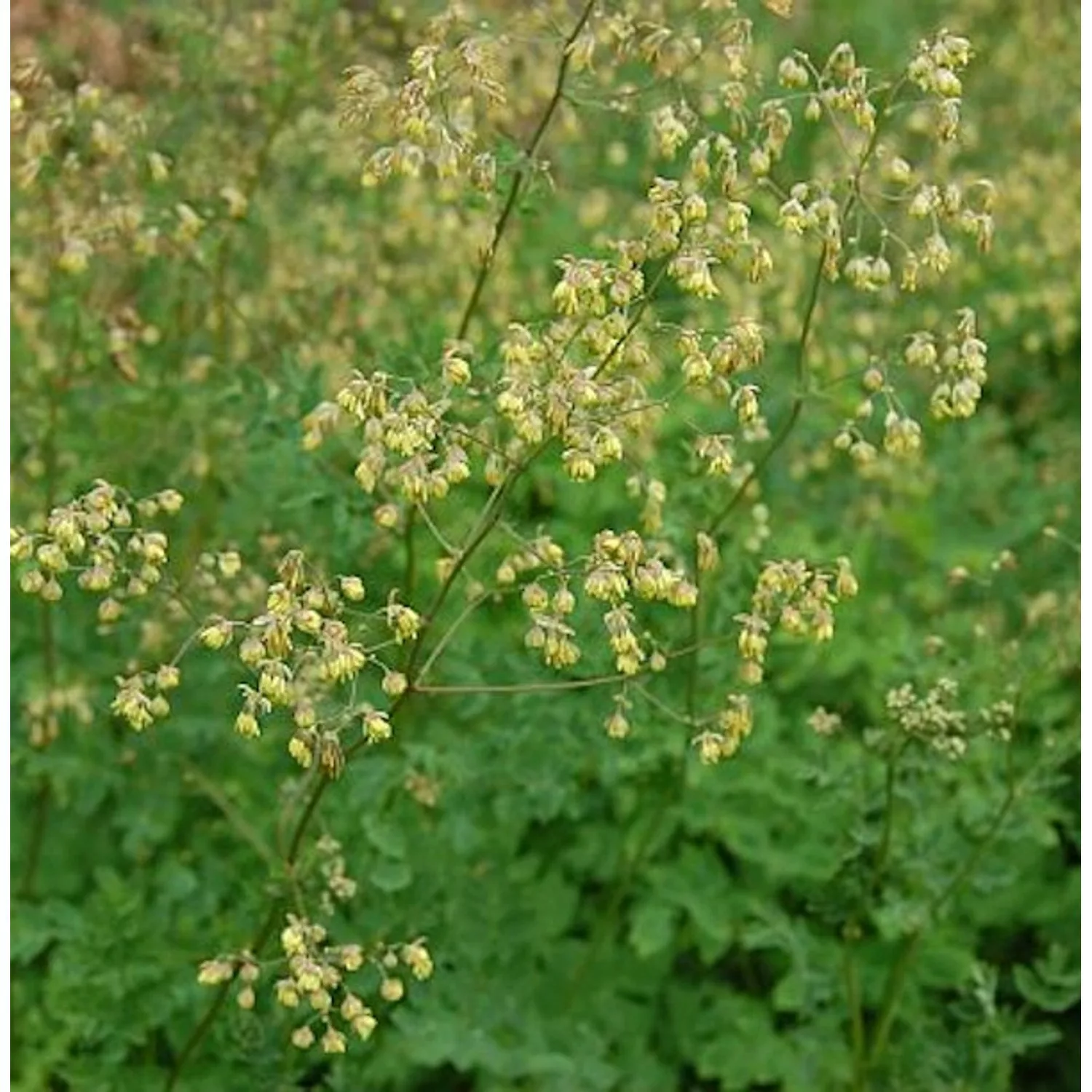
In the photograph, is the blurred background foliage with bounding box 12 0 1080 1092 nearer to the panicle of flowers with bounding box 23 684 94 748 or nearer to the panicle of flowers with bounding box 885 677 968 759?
the panicle of flowers with bounding box 23 684 94 748

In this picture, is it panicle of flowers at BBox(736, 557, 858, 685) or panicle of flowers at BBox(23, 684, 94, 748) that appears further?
panicle of flowers at BBox(23, 684, 94, 748)

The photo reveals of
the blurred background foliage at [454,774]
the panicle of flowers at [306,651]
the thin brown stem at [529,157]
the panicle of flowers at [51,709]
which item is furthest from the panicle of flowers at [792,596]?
the panicle of flowers at [51,709]

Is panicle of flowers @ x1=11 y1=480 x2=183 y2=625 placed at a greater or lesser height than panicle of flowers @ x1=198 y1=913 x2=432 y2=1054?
greater

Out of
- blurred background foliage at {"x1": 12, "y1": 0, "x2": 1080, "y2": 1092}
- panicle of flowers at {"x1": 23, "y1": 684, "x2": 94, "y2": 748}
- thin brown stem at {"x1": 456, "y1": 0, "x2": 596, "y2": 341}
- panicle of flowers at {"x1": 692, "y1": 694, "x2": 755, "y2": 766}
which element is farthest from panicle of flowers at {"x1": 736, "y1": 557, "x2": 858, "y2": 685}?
panicle of flowers at {"x1": 23, "y1": 684, "x2": 94, "y2": 748}

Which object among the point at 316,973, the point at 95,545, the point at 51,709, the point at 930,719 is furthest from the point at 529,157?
the point at 51,709

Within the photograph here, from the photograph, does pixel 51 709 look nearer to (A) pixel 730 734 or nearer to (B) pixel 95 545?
(B) pixel 95 545

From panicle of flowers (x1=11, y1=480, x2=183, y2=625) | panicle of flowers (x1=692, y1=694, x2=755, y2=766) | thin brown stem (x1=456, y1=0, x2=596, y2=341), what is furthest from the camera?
thin brown stem (x1=456, y1=0, x2=596, y2=341)

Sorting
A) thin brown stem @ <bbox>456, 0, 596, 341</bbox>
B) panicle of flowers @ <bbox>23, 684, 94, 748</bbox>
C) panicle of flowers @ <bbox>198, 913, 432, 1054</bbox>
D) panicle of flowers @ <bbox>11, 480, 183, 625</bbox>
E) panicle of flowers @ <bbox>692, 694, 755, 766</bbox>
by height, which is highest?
thin brown stem @ <bbox>456, 0, 596, 341</bbox>

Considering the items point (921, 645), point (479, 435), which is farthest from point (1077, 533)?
point (479, 435)

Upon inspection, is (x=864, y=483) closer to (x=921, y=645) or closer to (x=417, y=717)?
(x=921, y=645)
